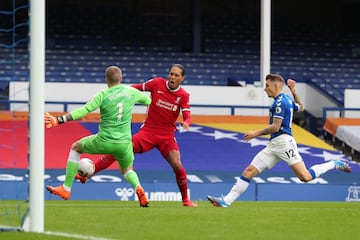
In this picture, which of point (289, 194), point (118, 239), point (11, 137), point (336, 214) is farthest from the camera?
point (11, 137)

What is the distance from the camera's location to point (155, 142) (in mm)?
14398

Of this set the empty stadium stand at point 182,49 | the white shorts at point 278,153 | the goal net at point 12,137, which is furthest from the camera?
the empty stadium stand at point 182,49

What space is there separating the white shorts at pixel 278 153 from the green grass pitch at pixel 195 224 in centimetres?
117

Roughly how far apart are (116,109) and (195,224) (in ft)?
8.70

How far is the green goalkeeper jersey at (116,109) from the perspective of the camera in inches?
487

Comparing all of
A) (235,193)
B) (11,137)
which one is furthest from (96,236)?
(11,137)

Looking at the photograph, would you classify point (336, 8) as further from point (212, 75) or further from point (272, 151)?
point (272, 151)

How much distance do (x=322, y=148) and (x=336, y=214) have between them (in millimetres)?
16851

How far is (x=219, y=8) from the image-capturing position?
40.8 metres

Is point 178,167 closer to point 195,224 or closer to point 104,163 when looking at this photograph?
point 104,163

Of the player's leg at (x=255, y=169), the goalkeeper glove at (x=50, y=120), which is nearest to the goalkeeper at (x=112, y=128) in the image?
the goalkeeper glove at (x=50, y=120)

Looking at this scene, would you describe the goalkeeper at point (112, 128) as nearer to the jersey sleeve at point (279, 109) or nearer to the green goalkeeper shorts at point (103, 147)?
the green goalkeeper shorts at point (103, 147)

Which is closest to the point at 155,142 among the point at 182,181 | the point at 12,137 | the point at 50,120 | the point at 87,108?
the point at 182,181

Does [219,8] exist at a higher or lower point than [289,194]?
higher
